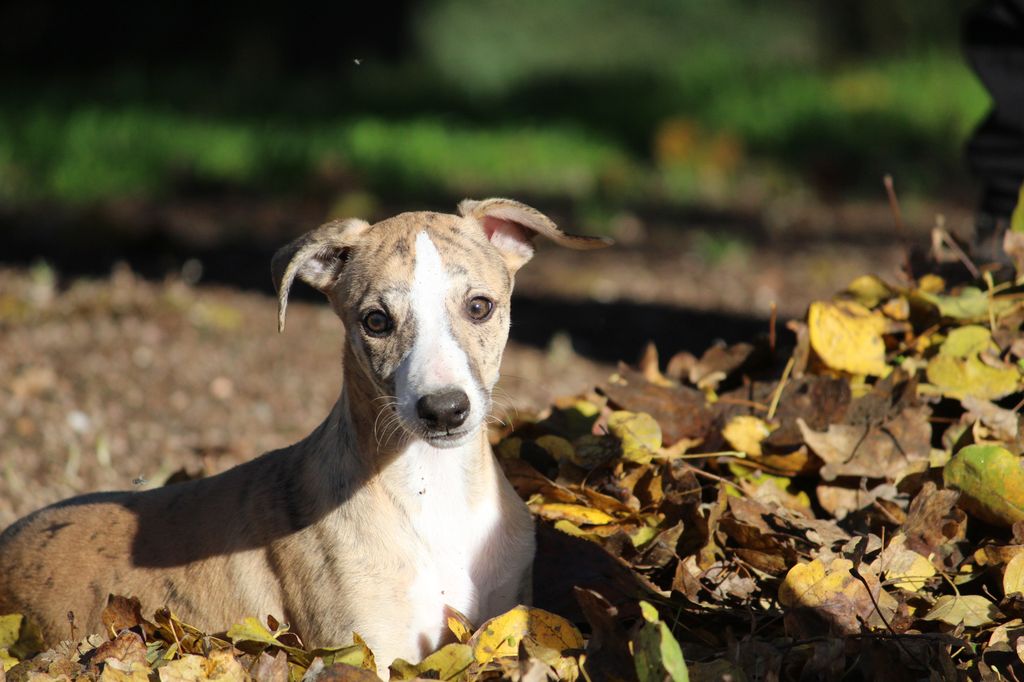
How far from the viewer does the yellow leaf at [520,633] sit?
2.87m

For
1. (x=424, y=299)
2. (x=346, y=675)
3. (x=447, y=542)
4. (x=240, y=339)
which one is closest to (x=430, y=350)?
(x=424, y=299)

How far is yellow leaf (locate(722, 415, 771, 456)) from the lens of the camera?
3.57 meters

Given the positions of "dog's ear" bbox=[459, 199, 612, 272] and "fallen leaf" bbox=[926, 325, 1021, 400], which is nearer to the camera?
"dog's ear" bbox=[459, 199, 612, 272]

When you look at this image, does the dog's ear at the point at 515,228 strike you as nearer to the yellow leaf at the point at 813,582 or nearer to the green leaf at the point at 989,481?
the yellow leaf at the point at 813,582

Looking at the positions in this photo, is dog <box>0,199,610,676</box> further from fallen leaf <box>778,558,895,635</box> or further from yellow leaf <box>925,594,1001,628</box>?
yellow leaf <box>925,594,1001,628</box>

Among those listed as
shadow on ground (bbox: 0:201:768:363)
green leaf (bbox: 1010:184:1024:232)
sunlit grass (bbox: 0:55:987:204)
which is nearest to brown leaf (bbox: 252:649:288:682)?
green leaf (bbox: 1010:184:1024:232)

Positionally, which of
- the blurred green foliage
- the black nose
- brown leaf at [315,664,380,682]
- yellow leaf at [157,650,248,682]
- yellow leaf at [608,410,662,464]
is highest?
the black nose

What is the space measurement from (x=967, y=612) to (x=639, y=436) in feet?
3.46

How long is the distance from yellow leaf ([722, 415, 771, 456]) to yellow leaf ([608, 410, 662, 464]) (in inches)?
8.1

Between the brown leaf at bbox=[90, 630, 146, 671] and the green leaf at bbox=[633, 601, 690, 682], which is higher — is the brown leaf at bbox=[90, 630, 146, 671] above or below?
below

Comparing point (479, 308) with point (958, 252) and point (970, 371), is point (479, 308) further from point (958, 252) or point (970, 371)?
point (958, 252)

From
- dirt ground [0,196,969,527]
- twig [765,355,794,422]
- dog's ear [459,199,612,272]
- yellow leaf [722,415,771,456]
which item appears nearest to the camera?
dog's ear [459,199,612,272]

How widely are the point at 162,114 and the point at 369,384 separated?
30.9 feet

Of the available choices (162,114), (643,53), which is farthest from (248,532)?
(643,53)
